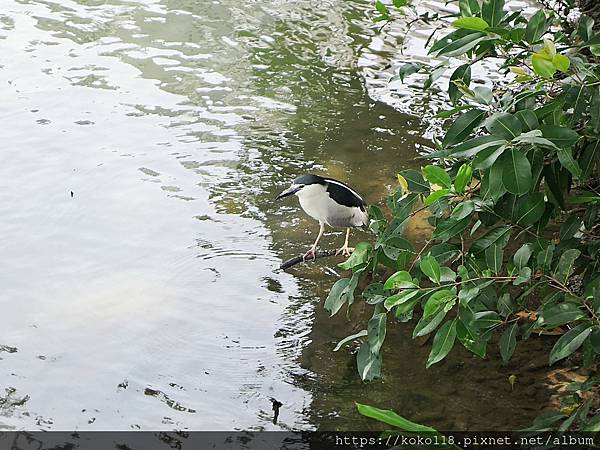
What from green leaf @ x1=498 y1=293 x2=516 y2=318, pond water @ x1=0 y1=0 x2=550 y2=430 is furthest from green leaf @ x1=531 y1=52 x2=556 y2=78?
pond water @ x1=0 y1=0 x2=550 y2=430

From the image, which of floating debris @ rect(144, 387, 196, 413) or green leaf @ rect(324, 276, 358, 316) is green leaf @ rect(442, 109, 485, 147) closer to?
green leaf @ rect(324, 276, 358, 316)

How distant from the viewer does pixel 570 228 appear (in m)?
2.91

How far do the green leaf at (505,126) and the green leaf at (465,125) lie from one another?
312mm

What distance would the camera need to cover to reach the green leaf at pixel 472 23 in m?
2.48

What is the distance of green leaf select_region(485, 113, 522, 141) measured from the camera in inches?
92.8

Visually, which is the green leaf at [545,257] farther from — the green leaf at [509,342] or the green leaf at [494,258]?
the green leaf at [509,342]

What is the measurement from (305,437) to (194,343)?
95 cm

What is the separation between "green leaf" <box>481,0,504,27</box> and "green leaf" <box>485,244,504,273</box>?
0.74 m

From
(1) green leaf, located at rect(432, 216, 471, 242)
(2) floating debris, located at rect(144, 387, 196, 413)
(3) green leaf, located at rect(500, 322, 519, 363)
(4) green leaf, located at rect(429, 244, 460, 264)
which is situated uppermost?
(1) green leaf, located at rect(432, 216, 471, 242)

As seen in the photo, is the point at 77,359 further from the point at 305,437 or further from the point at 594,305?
the point at 594,305

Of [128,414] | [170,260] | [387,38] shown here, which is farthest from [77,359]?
[387,38]

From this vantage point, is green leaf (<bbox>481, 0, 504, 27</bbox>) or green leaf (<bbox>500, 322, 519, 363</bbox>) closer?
green leaf (<bbox>481, 0, 504, 27</bbox>)

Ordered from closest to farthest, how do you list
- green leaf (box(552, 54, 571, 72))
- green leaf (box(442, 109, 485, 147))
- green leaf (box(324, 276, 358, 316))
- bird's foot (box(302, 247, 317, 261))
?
green leaf (box(552, 54, 571, 72)) < green leaf (box(442, 109, 485, 147)) < green leaf (box(324, 276, 358, 316)) < bird's foot (box(302, 247, 317, 261))

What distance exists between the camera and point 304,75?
7.63 meters
